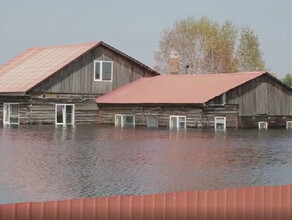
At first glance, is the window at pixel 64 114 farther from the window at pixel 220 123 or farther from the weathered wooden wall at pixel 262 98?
the weathered wooden wall at pixel 262 98

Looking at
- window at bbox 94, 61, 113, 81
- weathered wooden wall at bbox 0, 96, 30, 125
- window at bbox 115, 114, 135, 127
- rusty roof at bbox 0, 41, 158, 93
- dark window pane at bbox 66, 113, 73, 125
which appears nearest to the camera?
weathered wooden wall at bbox 0, 96, 30, 125

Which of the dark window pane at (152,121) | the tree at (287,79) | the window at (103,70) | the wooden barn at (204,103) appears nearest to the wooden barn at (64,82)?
the window at (103,70)

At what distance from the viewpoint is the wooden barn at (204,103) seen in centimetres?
3719

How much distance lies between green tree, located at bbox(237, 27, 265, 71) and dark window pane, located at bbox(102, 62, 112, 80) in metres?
31.6

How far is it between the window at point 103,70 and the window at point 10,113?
21.8 feet

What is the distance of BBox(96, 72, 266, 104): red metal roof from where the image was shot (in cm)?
3772

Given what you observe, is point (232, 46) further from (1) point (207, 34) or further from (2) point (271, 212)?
(2) point (271, 212)

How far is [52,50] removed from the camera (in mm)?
47750

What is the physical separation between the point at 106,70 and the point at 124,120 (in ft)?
16.7

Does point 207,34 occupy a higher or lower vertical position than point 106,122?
higher

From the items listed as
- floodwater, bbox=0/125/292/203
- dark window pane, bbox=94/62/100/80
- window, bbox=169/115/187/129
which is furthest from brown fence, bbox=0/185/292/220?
dark window pane, bbox=94/62/100/80

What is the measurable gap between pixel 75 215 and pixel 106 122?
36.6 meters

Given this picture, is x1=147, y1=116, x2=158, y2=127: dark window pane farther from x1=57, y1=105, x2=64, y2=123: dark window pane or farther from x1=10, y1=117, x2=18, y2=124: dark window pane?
x1=10, y1=117, x2=18, y2=124: dark window pane

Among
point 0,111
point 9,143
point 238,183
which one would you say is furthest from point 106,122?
point 238,183
